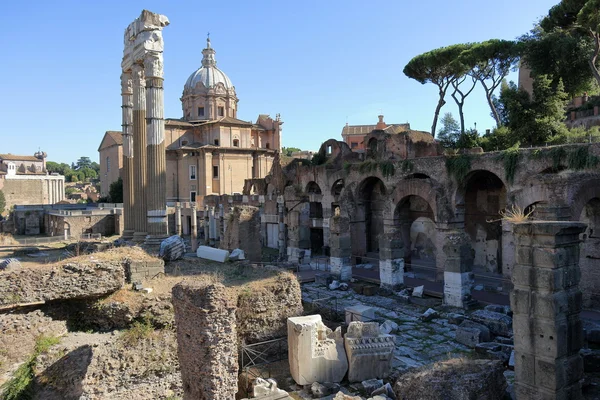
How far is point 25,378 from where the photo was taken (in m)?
7.01

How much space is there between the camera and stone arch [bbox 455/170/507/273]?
1656 centimetres

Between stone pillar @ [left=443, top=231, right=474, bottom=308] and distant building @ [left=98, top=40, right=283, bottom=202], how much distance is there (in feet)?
84.6

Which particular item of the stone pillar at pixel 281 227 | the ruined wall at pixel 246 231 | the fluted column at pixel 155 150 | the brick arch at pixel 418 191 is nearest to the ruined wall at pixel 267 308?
the brick arch at pixel 418 191

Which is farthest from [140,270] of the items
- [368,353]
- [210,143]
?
[210,143]

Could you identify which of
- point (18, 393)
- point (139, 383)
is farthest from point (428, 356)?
point (18, 393)

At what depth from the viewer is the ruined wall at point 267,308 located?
8688mm

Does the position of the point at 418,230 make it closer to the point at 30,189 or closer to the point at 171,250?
the point at 171,250

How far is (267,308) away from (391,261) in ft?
20.4

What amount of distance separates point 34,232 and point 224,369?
32.6 meters

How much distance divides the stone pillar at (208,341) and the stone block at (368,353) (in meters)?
2.36

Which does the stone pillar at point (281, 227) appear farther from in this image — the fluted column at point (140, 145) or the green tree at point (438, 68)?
the green tree at point (438, 68)

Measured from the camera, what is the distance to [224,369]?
6301 mm

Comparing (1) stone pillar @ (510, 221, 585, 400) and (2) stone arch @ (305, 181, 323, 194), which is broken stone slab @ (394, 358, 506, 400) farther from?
(2) stone arch @ (305, 181, 323, 194)

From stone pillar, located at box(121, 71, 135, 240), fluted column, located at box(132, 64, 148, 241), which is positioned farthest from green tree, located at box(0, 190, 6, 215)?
fluted column, located at box(132, 64, 148, 241)
